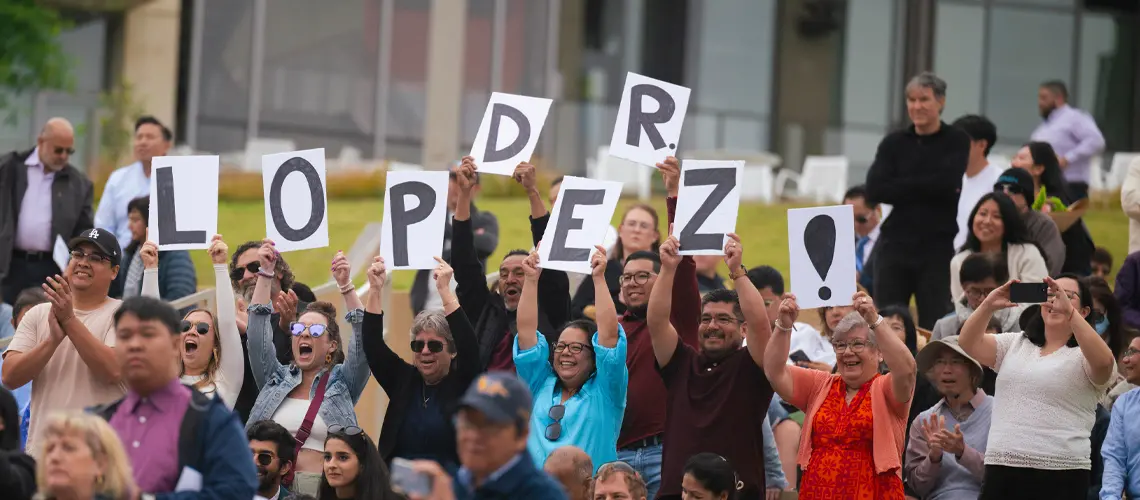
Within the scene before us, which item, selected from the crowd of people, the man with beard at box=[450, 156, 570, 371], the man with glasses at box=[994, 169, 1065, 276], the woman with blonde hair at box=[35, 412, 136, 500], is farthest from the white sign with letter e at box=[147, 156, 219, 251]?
the man with glasses at box=[994, 169, 1065, 276]

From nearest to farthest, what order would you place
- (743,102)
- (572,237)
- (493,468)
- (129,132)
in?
(493,468) < (572,237) < (129,132) < (743,102)

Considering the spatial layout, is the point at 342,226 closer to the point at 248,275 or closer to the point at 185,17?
the point at 185,17

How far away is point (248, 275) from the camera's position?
1013cm

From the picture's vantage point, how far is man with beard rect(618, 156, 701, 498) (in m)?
9.28

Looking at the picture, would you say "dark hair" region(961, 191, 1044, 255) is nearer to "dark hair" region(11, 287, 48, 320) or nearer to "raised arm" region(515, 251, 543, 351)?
"raised arm" region(515, 251, 543, 351)

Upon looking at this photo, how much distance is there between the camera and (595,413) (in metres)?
8.84

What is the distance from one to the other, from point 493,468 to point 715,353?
3.13 metres

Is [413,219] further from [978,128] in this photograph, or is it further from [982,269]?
[978,128]

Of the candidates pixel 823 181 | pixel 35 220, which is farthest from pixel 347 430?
pixel 823 181

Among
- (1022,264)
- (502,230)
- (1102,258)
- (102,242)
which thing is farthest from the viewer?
(502,230)

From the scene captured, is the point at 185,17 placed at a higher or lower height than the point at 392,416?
higher

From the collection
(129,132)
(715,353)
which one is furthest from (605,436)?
(129,132)

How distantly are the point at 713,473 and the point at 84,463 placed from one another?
3.23m

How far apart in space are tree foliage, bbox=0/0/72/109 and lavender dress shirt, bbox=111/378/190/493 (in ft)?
52.8
